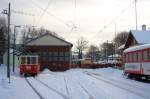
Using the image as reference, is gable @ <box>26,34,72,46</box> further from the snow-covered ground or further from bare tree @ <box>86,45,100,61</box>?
bare tree @ <box>86,45,100,61</box>

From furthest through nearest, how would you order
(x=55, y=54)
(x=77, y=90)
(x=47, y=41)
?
(x=47, y=41) → (x=55, y=54) → (x=77, y=90)

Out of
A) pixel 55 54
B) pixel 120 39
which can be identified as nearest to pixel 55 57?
pixel 55 54

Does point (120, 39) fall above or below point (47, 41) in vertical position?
above

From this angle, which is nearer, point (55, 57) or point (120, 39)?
point (55, 57)

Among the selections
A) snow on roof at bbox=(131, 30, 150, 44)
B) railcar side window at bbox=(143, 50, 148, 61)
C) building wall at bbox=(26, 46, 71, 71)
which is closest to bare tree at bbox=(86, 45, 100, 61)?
building wall at bbox=(26, 46, 71, 71)

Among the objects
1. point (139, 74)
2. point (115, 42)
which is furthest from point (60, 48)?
point (115, 42)

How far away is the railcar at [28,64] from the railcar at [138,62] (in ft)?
41.7

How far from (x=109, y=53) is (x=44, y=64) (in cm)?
8169

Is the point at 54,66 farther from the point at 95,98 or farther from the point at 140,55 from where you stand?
the point at 95,98

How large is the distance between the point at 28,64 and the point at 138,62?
17.6 meters

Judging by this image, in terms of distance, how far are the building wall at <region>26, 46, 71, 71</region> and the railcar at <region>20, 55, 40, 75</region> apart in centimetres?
2415

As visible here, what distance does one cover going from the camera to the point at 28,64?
46.3 m

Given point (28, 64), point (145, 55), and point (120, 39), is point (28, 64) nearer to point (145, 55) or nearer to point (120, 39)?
point (145, 55)

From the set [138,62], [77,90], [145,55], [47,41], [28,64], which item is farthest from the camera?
[47,41]
